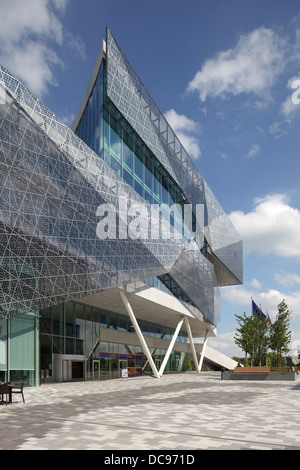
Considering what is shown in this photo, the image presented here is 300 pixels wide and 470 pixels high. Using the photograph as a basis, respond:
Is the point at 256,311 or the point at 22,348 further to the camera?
the point at 256,311

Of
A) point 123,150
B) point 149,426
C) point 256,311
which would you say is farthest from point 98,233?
point 256,311

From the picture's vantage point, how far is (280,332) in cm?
3962

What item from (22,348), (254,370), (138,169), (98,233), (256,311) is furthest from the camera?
(256,311)

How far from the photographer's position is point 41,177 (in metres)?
18.9

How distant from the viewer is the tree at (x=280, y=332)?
39531 mm

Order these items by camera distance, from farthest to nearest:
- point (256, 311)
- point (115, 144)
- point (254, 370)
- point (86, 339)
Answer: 1. point (256, 311)
2. point (254, 370)
3. point (86, 339)
4. point (115, 144)

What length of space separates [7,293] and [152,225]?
15.2 metres

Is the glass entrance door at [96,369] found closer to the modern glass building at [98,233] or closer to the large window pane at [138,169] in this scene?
the modern glass building at [98,233]

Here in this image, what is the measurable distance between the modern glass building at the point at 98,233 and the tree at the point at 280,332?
317 inches

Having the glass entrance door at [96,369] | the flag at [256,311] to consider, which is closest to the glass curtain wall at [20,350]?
the glass entrance door at [96,369]

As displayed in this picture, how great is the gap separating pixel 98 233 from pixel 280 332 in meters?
23.3

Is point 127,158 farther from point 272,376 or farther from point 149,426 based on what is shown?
point 149,426

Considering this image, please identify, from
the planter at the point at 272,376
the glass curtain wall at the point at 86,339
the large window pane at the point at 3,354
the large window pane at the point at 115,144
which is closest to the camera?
the large window pane at the point at 3,354

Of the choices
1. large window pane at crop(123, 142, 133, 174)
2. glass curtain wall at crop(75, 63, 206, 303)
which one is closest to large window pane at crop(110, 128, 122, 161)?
glass curtain wall at crop(75, 63, 206, 303)
